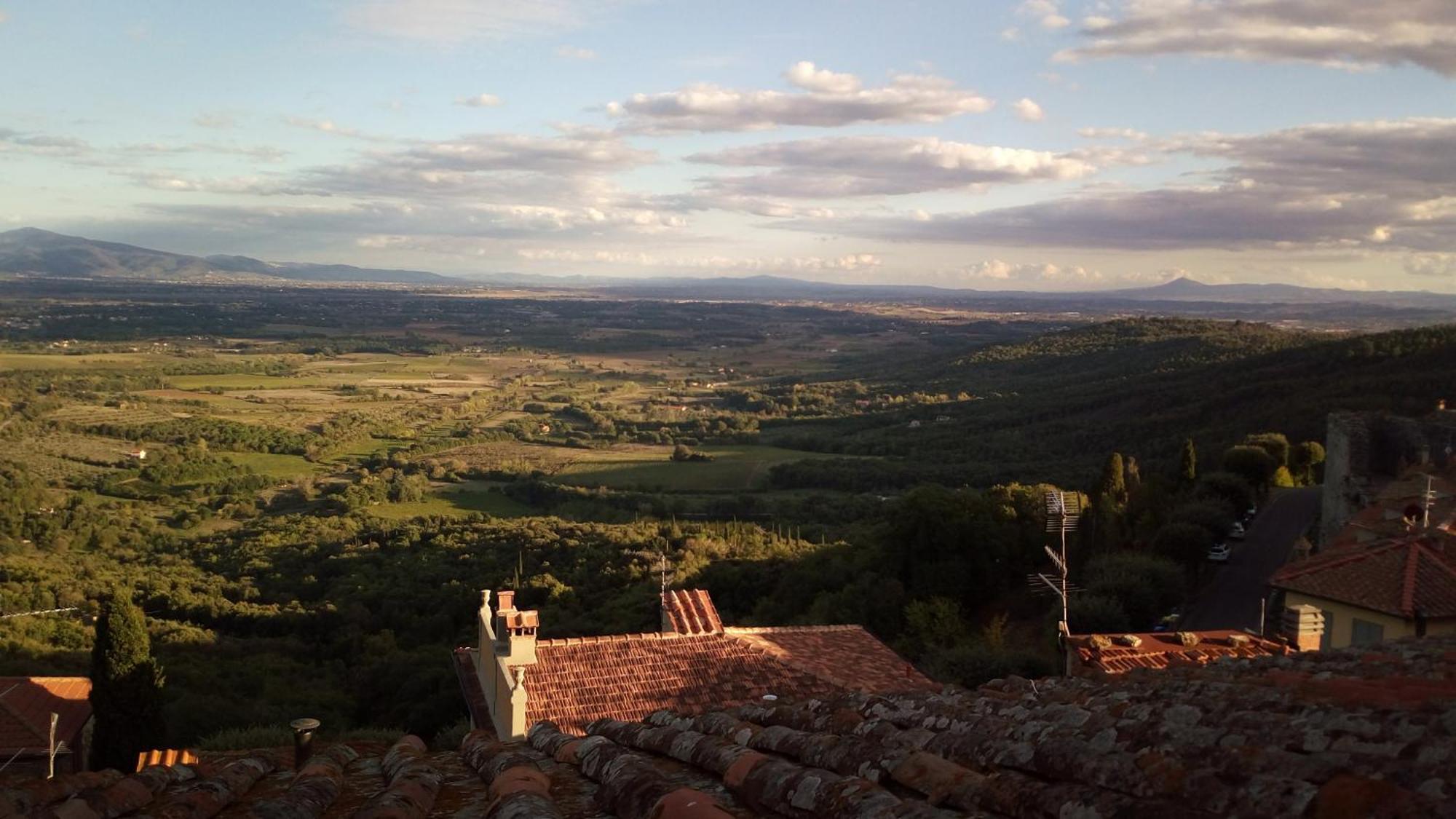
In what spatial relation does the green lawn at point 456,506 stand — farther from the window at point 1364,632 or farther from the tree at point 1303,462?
the window at point 1364,632

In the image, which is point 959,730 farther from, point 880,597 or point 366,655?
point 366,655

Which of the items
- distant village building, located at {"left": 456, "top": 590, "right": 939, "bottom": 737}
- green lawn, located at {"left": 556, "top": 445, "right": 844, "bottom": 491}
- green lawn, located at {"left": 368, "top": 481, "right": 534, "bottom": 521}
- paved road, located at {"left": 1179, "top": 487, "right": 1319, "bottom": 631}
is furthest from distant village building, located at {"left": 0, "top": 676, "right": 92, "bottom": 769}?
green lawn, located at {"left": 556, "top": 445, "right": 844, "bottom": 491}

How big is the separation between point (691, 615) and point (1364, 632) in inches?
326

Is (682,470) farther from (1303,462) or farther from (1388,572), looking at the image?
(1388,572)

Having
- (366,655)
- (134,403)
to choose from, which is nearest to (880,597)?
(366,655)

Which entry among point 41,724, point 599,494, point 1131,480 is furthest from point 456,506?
point 41,724

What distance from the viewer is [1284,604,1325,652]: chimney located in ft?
37.3

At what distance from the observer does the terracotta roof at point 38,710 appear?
13250 millimetres

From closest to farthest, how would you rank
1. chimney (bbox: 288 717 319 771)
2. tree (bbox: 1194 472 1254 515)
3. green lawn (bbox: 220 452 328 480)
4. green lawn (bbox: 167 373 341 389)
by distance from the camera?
chimney (bbox: 288 717 319 771), tree (bbox: 1194 472 1254 515), green lawn (bbox: 220 452 328 480), green lawn (bbox: 167 373 341 389)

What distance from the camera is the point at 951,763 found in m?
3.45

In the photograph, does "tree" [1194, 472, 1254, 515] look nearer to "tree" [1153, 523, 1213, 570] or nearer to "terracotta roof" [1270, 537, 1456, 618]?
"tree" [1153, 523, 1213, 570]

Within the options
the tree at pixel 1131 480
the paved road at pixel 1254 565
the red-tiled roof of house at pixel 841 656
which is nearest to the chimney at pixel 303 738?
the red-tiled roof of house at pixel 841 656

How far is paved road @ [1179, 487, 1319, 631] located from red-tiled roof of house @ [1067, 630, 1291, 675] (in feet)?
14.7

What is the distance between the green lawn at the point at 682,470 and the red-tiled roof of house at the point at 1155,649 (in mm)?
35377
